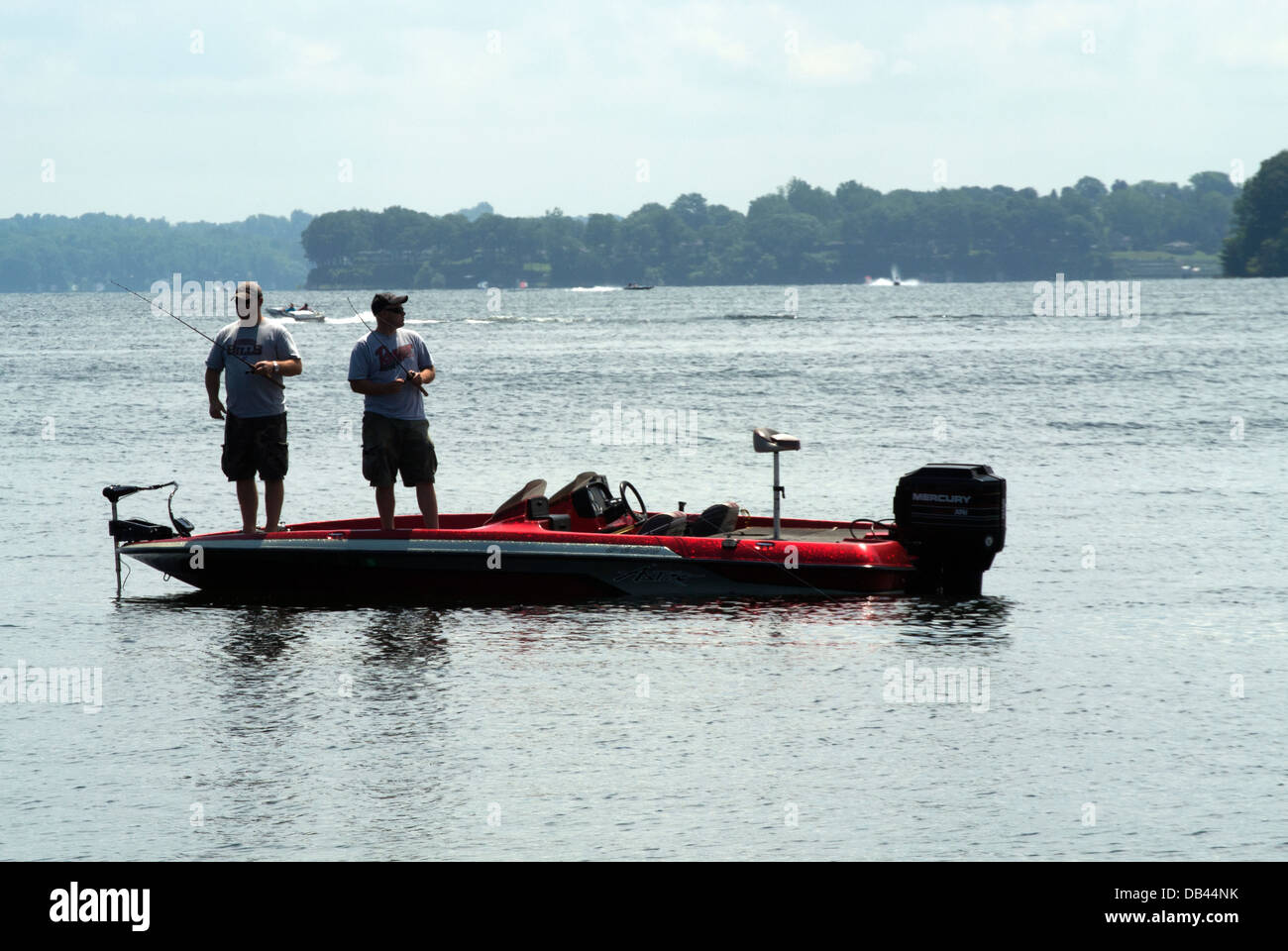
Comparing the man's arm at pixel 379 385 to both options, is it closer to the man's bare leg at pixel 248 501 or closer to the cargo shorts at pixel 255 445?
the cargo shorts at pixel 255 445

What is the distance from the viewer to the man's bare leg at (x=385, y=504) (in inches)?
502

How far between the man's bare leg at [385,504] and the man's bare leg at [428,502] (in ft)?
0.70

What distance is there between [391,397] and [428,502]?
3.19ft

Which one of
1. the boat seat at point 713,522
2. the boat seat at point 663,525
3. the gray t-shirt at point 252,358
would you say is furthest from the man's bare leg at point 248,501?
the boat seat at point 713,522

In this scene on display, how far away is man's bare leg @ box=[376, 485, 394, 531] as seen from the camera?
12750mm

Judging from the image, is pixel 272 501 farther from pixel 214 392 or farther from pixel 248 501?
pixel 214 392

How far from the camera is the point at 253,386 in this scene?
12539 mm

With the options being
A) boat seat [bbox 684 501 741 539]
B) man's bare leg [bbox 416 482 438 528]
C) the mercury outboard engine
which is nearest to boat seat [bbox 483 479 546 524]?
man's bare leg [bbox 416 482 438 528]

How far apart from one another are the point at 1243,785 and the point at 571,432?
78.7ft

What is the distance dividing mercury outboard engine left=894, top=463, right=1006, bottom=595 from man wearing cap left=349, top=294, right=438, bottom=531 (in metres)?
3.61

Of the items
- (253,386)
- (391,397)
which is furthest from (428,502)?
(253,386)
